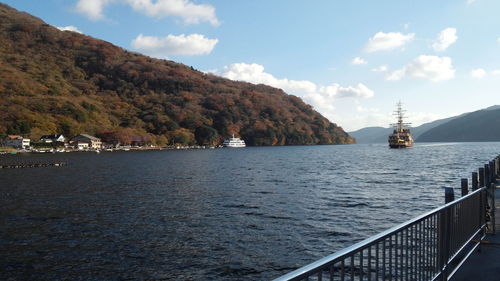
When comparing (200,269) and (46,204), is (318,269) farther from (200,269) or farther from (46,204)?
(46,204)

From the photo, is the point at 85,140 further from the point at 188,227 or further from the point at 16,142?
the point at 188,227

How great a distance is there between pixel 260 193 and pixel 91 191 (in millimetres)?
18306

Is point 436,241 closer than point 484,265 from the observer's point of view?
Yes

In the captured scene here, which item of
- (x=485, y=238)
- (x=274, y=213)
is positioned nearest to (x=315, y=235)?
(x=274, y=213)

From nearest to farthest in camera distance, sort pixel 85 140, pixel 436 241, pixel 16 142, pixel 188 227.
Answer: pixel 436 241 → pixel 188 227 → pixel 16 142 → pixel 85 140

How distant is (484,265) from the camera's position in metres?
8.37

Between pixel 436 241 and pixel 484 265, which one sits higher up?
pixel 436 241

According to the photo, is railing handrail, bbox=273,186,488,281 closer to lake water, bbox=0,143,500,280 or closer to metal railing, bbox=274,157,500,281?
metal railing, bbox=274,157,500,281

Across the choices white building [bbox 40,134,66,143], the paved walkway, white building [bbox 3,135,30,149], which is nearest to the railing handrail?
the paved walkway

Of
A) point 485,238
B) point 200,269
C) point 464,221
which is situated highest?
point 464,221

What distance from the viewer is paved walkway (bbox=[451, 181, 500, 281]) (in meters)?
7.67

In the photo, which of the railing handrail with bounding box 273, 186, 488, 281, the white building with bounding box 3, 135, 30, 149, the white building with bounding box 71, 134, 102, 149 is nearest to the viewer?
the railing handrail with bounding box 273, 186, 488, 281

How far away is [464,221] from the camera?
8.56 m

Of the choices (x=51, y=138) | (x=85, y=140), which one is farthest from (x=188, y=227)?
(x=51, y=138)
